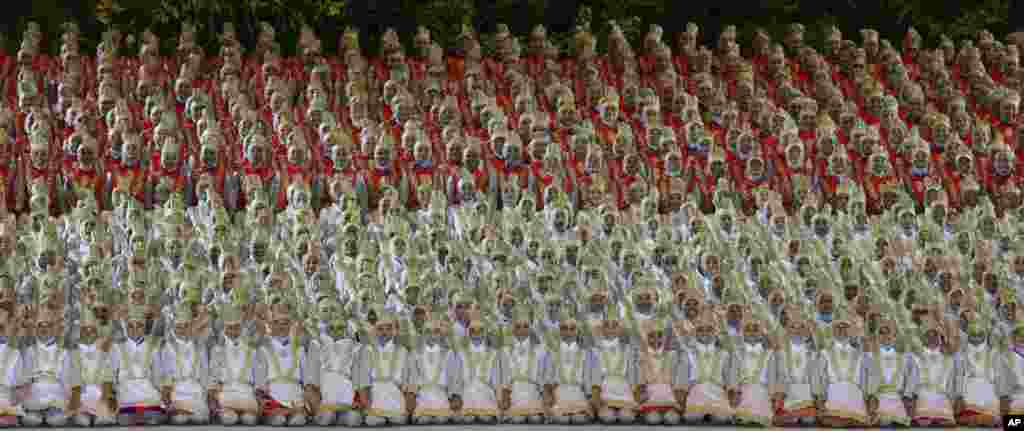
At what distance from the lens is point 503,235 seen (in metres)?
17.8

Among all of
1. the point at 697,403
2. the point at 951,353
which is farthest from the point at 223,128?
the point at 951,353

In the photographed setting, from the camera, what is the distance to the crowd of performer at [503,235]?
16.7 metres

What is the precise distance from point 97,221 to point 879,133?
18.5ft

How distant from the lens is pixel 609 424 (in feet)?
55.1

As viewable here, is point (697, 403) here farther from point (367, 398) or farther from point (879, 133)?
point (879, 133)

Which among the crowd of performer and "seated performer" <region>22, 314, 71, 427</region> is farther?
the crowd of performer

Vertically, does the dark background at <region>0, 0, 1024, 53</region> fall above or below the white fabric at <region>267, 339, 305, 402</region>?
above

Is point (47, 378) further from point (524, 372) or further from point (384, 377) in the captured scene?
point (524, 372)

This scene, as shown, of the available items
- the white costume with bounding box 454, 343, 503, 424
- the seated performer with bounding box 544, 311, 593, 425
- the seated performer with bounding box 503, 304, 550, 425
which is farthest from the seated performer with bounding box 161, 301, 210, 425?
the seated performer with bounding box 544, 311, 593, 425

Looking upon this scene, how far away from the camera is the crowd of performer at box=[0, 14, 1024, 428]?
54.8ft

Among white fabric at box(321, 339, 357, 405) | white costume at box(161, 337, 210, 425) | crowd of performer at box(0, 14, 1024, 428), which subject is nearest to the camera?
white costume at box(161, 337, 210, 425)

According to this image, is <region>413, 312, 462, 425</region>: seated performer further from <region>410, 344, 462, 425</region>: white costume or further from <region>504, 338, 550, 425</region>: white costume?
<region>504, 338, 550, 425</region>: white costume

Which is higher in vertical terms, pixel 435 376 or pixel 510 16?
pixel 510 16

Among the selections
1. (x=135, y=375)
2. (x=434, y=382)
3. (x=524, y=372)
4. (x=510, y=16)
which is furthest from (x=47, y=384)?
(x=510, y=16)
